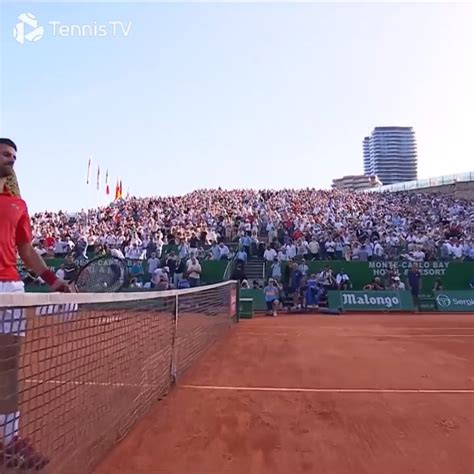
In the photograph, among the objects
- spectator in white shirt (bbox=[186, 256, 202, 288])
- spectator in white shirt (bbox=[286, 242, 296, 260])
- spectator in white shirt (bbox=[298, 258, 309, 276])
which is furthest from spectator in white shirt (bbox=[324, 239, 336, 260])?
spectator in white shirt (bbox=[186, 256, 202, 288])

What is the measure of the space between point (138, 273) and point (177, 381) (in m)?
12.9

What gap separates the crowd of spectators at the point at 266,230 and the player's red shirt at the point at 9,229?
53.7ft

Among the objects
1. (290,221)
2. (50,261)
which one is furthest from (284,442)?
(290,221)

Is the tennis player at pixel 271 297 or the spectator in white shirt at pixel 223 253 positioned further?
the spectator in white shirt at pixel 223 253

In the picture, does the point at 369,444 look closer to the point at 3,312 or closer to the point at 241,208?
the point at 3,312

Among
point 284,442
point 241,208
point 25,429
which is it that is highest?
point 241,208

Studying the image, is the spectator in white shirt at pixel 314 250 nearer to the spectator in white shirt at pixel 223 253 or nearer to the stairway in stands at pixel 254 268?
the stairway in stands at pixel 254 268

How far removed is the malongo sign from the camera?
19.1m

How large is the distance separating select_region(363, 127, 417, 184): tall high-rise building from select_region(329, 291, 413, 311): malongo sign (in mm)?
142876

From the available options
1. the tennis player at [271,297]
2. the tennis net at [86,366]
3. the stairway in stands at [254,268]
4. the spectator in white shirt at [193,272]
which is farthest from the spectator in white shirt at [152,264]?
the tennis net at [86,366]

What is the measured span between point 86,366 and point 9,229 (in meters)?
1.51

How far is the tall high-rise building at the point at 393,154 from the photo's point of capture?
6304 inches

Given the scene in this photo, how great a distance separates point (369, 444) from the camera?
170 inches

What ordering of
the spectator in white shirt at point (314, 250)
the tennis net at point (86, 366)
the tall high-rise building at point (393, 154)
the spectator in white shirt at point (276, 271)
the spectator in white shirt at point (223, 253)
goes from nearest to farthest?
the tennis net at point (86, 366)
the spectator in white shirt at point (276, 271)
the spectator in white shirt at point (223, 253)
the spectator in white shirt at point (314, 250)
the tall high-rise building at point (393, 154)
